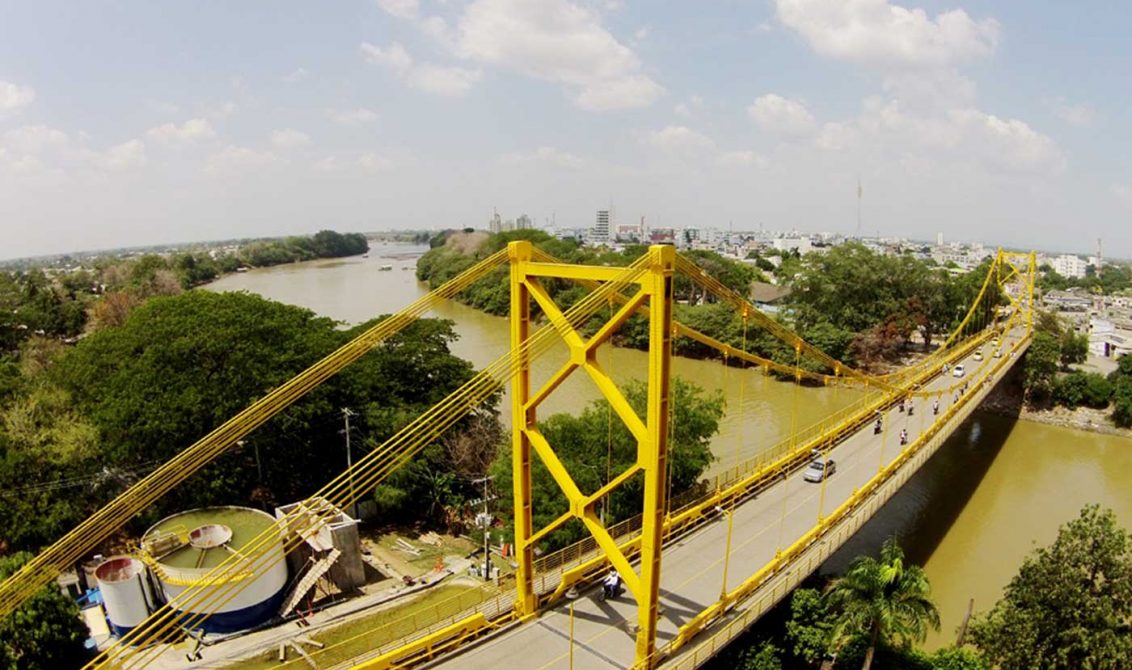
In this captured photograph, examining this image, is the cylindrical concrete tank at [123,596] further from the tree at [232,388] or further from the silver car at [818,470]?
the silver car at [818,470]

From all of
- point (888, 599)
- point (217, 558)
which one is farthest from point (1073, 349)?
point (217, 558)

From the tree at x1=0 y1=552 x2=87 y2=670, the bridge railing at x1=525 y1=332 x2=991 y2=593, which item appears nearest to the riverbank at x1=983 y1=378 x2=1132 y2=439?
the bridge railing at x1=525 y1=332 x2=991 y2=593

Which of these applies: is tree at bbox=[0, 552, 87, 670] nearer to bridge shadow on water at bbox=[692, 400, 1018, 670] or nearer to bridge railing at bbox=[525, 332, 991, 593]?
bridge railing at bbox=[525, 332, 991, 593]

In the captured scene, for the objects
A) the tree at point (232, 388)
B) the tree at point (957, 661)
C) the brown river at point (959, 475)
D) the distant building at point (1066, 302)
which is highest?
the tree at point (232, 388)

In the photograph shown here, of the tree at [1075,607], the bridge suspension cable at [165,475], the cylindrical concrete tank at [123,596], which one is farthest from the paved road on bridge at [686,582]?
the cylindrical concrete tank at [123,596]

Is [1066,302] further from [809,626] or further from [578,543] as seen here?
[578,543]

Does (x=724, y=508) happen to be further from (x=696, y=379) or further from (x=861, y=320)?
(x=861, y=320)

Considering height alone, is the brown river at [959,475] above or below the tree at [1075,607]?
below
